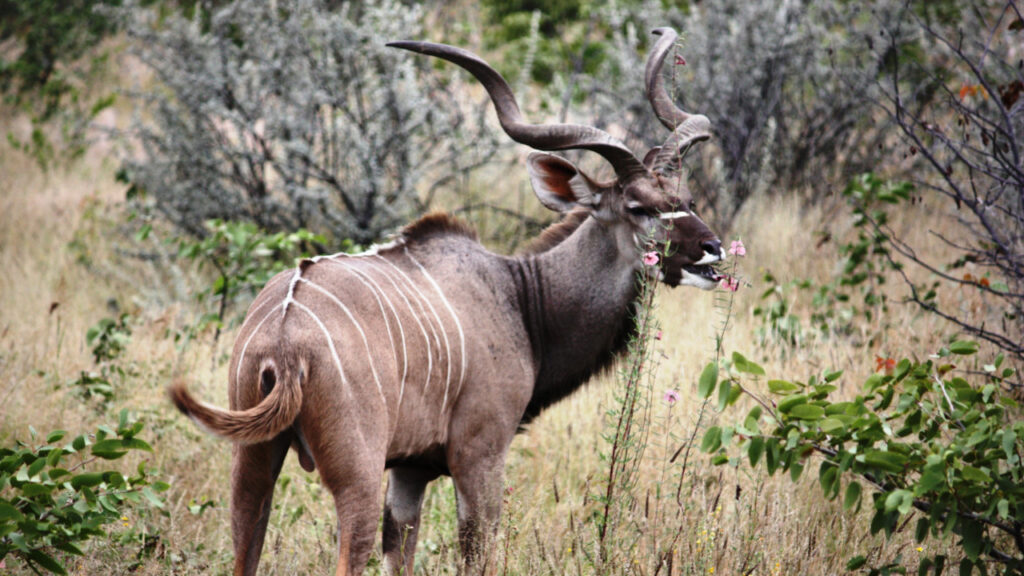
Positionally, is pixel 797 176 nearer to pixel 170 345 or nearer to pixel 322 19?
pixel 322 19

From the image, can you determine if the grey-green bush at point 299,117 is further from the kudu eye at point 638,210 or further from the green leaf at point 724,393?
the green leaf at point 724,393

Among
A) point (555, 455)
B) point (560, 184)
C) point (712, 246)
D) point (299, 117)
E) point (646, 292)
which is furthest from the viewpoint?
point (299, 117)

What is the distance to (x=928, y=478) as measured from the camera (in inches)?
99.6

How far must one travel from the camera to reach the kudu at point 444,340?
276 centimetres

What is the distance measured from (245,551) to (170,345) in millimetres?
2839

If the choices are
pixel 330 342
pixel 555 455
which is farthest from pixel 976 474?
pixel 555 455

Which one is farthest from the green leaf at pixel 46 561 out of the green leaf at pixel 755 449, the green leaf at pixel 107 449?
the green leaf at pixel 755 449

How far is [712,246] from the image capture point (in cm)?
365

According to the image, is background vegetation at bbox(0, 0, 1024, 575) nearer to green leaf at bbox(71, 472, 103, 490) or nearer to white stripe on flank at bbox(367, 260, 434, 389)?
green leaf at bbox(71, 472, 103, 490)

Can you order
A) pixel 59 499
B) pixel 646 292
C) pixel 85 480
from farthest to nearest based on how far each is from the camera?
pixel 646 292, pixel 59 499, pixel 85 480

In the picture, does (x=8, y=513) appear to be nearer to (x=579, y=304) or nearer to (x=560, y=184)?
(x=579, y=304)

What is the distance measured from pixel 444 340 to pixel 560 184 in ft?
3.52

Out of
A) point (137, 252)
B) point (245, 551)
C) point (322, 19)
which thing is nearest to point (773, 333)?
point (245, 551)

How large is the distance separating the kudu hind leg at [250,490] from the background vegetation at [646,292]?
0.40m
